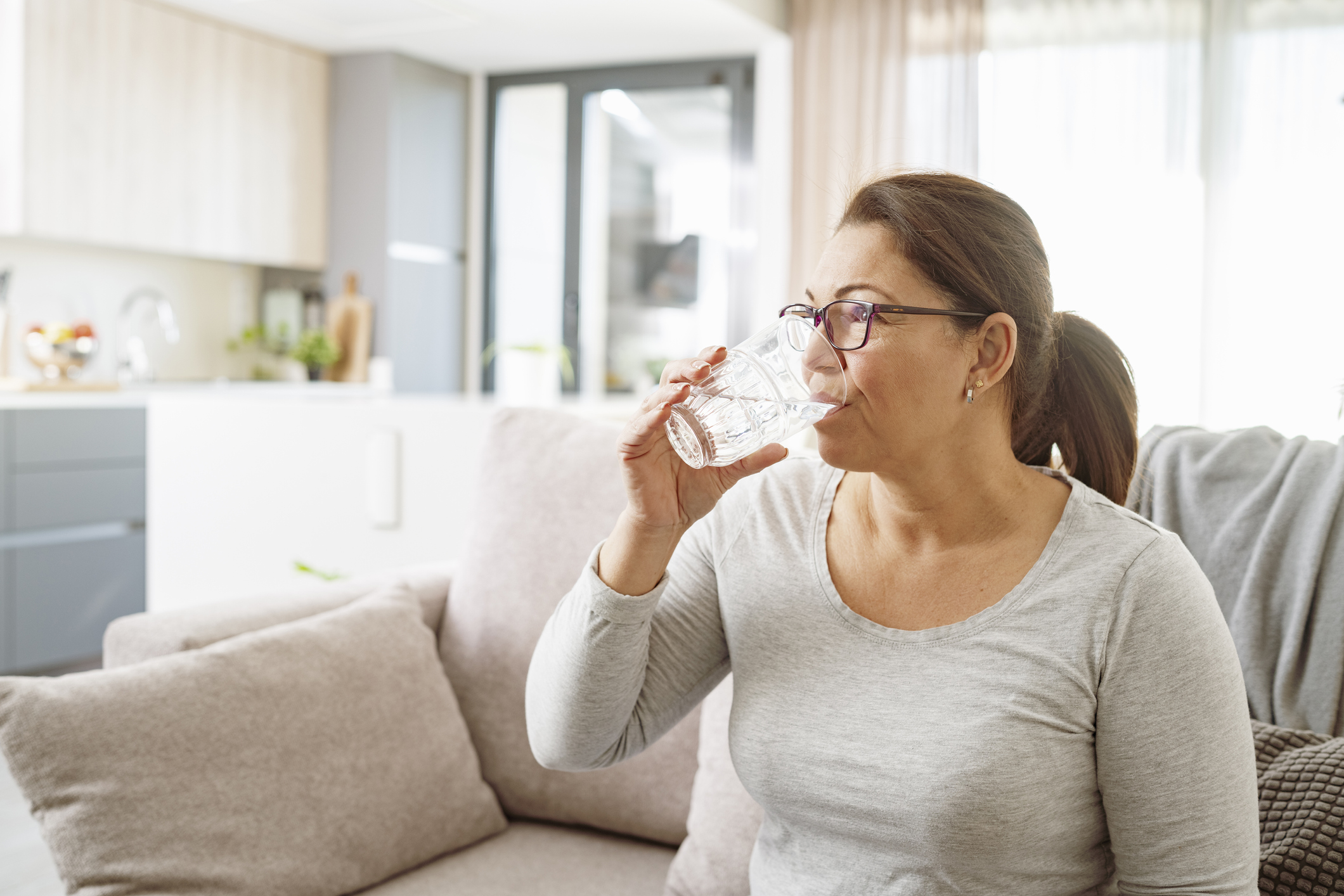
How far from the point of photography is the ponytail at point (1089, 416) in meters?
1.10

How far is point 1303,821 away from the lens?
1.03m

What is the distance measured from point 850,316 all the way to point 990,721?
360 mm

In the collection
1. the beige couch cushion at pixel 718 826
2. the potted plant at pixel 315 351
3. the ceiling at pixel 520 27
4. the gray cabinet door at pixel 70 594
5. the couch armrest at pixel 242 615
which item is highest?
the ceiling at pixel 520 27

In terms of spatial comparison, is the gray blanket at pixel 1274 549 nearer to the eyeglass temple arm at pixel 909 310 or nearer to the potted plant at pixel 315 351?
A: the eyeglass temple arm at pixel 909 310

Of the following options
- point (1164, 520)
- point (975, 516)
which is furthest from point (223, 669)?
point (1164, 520)

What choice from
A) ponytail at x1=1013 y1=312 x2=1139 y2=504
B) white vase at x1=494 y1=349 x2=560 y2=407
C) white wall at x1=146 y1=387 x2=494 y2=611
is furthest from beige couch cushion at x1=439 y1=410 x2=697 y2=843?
white vase at x1=494 y1=349 x2=560 y2=407

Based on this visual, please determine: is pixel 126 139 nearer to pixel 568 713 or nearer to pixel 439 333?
pixel 439 333

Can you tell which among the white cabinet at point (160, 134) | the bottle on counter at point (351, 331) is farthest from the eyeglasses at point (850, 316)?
the bottle on counter at point (351, 331)

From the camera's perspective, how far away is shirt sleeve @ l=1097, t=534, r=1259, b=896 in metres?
0.88

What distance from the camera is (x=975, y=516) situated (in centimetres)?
102

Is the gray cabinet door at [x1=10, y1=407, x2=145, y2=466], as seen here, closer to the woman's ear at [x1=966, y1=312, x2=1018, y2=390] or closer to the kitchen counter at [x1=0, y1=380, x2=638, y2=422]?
the kitchen counter at [x1=0, y1=380, x2=638, y2=422]

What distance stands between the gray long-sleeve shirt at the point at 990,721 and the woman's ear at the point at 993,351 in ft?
0.47

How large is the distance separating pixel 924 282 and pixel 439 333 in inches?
172

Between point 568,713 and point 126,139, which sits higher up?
point 126,139
